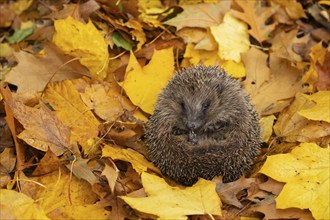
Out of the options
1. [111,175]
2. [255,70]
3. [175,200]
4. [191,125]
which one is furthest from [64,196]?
[255,70]

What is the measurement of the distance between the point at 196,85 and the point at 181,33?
133cm

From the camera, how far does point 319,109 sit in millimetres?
4242

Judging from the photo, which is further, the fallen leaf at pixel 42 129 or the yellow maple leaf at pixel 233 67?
the yellow maple leaf at pixel 233 67

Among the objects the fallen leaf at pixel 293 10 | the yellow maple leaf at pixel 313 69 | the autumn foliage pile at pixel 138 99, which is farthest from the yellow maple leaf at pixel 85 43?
the fallen leaf at pixel 293 10

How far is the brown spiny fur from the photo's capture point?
3957 millimetres

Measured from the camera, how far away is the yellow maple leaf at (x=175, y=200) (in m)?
3.46

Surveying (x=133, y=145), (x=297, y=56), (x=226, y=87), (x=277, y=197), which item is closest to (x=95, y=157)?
(x=133, y=145)

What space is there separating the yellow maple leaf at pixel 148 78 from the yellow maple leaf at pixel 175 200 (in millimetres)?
1034

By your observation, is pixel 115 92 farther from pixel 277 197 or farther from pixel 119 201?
pixel 277 197

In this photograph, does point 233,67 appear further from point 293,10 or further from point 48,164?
point 48,164

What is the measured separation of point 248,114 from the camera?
4109mm

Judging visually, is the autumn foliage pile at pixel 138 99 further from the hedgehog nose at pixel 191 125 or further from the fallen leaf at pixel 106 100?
the hedgehog nose at pixel 191 125

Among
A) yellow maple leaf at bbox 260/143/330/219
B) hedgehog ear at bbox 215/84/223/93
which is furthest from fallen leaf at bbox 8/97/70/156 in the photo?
yellow maple leaf at bbox 260/143/330/219

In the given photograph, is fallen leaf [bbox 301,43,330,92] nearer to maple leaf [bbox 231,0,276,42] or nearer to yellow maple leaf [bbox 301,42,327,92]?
yellow maple leaf [bbox 301,42,327,92]
